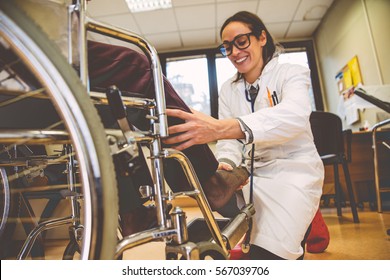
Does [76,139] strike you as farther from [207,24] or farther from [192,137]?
[207,24]

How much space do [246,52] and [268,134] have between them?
48 cm

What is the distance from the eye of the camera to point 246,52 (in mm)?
1058

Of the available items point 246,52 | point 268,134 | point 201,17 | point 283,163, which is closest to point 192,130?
point 268,134

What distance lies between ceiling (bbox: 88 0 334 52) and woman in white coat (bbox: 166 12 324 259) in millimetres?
2391

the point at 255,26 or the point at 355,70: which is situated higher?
the point at 355,70

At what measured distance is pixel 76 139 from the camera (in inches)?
13.5

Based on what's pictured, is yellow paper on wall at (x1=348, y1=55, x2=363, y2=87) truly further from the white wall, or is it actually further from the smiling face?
the smiling face

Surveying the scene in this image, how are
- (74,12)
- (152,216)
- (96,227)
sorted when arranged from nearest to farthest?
(96,227), (74,12), (152,216)

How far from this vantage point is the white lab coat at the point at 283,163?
72cm

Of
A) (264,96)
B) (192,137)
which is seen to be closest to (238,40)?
(264,96)

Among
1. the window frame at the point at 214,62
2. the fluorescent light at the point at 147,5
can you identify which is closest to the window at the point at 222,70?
the window frame at the point at 214,62

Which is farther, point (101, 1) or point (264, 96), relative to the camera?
point (101, 1)

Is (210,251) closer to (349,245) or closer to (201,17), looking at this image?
(349,245)
